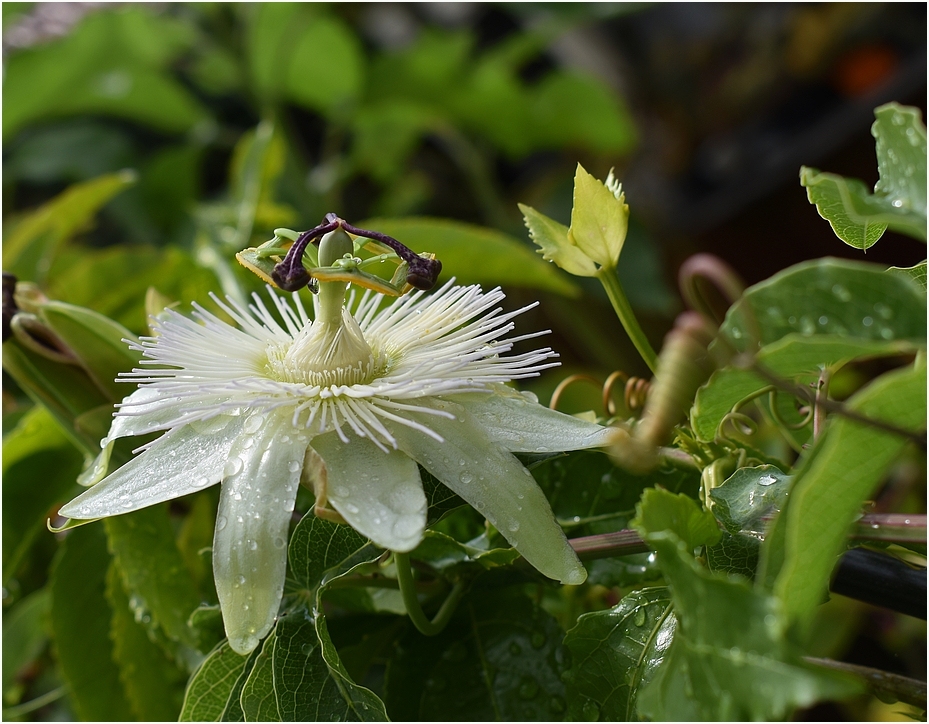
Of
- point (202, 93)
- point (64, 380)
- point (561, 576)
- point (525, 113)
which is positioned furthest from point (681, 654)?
point (202, 93)

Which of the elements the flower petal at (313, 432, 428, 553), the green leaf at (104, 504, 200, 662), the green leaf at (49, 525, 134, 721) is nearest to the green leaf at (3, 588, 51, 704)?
the green leaf at (49, 525, 134, 721)

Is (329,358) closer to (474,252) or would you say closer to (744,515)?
(744,515)

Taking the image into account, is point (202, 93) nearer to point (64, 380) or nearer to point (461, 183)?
point (461, 183)

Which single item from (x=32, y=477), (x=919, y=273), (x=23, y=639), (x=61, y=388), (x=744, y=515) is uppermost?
(x=919, y=273)

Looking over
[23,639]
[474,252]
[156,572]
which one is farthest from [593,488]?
[23,639]

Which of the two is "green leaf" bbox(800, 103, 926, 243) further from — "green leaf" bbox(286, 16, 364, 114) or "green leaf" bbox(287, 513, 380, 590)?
"green leaf" bbox(286, 16, 364, 114)

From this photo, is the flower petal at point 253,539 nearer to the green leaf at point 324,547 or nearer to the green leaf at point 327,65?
the green leaf at point 324,547
